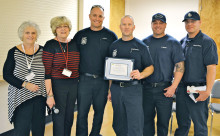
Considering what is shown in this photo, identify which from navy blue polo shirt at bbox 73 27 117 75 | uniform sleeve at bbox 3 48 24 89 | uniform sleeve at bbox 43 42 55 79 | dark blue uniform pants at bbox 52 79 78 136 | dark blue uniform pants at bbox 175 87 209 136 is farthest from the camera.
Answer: navy blue polo shirt at bbox 73 27 117 75

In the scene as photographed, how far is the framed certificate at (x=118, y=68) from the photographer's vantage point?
7.38 ft

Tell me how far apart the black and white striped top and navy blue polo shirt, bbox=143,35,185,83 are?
4.34 feet

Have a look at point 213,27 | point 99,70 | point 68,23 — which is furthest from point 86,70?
point 213,27

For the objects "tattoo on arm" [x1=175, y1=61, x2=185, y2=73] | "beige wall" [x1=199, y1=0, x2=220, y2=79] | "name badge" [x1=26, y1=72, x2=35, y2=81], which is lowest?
"name badge" [x1=26, y1=72, x2=35, y2=81]

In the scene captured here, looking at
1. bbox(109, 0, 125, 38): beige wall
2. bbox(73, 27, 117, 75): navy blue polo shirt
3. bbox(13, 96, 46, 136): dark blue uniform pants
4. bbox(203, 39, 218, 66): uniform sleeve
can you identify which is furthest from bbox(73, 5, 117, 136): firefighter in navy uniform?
bbox(109, 0, 125, 38): beige wall

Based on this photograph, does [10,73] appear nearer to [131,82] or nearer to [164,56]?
[131,82]

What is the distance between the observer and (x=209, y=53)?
2312 millimetres

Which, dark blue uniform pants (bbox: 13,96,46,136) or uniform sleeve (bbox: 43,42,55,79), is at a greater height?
uniform sleeve (bbox: 43,42,55,79)

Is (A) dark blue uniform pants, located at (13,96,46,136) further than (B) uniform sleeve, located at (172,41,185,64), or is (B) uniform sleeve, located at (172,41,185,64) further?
(B) uniform sleeve, located at (172,41,185,64)

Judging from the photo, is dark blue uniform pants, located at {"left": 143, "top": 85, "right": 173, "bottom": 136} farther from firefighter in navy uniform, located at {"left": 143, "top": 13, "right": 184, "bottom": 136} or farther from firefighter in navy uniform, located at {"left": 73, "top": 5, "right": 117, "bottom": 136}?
firefighter in navy uniform, located at {"left": 73, "top": 5, "right": 117, "bottom": 136}

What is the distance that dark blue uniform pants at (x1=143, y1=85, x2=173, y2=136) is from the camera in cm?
246

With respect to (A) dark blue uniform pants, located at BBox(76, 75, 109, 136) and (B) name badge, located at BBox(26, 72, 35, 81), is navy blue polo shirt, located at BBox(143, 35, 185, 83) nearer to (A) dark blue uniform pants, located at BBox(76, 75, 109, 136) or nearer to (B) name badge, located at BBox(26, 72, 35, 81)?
(A) dark blue uniform pants, located at BBox(76, 75, 109, 136)

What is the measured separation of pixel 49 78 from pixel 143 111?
1.24m

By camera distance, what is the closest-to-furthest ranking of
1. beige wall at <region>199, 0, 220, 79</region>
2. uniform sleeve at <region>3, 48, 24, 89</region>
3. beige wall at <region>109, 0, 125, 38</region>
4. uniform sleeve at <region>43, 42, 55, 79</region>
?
uniform sleeve at <region>3, 48, 24, 89</region>, uniform sleeve at <region>43, 42, 55, 79</region>, beige wall at <region>199, 0, 220, 79</region>, beige wall at <region>109, 0, 125, 38</region>
